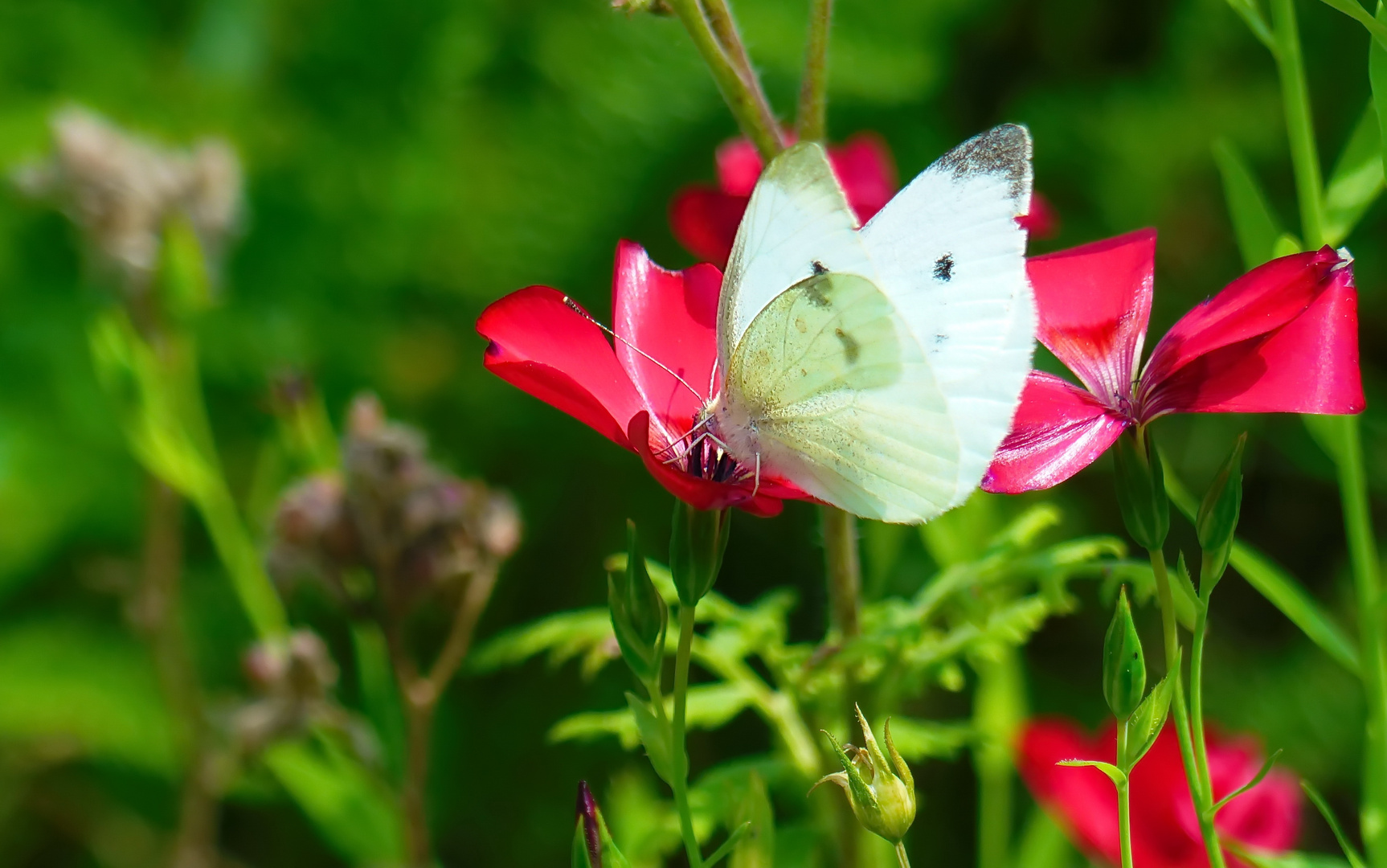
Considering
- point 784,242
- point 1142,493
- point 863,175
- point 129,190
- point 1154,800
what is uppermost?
point 129,190

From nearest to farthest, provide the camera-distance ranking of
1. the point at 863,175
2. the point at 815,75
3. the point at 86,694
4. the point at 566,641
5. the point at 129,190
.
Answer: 1. the point at 815,75
2. the point at 566,641
3. the point at 863,175
4. the point at 129,190
5. the point at 86,694

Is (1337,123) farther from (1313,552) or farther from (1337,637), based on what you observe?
(1337,637)

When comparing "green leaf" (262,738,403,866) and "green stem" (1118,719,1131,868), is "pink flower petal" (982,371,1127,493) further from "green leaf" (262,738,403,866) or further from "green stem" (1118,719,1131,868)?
"green leaf" (262,738,403,866)

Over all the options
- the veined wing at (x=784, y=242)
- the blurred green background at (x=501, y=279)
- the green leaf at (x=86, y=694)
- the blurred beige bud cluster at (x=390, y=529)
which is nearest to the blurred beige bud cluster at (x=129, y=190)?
the blurred green background at (x=501, y=279)

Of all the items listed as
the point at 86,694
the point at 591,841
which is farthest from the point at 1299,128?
the point at 86,694

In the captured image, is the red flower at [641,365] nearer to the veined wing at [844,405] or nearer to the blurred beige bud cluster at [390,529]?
the veined wing at [844,405]

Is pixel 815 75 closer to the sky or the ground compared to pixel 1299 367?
closer to the sky

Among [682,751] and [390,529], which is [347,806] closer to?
[390,529]

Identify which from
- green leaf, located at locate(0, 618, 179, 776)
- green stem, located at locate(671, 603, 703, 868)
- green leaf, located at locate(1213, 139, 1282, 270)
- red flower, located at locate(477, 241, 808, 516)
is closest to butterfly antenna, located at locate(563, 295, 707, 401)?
red flower, located at locate(477, 241, 808, 516)
